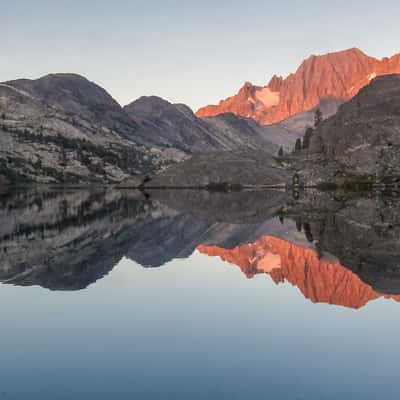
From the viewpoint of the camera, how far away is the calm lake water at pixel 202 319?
1538cm

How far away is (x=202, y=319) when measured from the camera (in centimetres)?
2256

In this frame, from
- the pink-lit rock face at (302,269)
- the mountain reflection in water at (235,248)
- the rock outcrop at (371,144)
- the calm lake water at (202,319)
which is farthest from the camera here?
the rock outcrop at (371,144)

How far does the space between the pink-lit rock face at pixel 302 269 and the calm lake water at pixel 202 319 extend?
0.14m

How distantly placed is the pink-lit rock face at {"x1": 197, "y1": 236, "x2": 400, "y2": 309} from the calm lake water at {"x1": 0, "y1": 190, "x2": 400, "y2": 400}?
0.47ft

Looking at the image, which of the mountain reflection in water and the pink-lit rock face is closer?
the pink-lit rock face

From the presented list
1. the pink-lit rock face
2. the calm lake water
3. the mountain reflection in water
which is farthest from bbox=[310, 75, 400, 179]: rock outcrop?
the pink-lit rock face

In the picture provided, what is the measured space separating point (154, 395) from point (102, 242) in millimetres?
36385

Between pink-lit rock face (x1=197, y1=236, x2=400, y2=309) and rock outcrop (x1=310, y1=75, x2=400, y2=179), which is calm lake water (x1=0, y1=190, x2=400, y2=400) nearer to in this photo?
pink-lit rock face (x1=197, y1=236, x2=400, y2=309)

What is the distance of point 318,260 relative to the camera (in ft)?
124

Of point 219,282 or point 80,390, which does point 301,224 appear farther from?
point 80,390

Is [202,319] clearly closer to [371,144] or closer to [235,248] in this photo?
[235,248]

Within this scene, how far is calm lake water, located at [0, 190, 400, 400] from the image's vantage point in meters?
15.4

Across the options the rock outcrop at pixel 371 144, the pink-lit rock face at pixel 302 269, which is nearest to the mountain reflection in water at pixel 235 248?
the pink-lit rock face at pixel 302 269

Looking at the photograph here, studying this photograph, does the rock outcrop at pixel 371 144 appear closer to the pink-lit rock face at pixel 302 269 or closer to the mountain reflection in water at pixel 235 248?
the mountain reflection in water at pixel 235 248
